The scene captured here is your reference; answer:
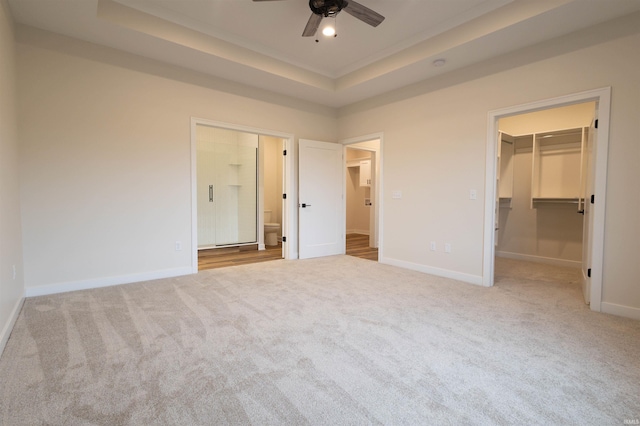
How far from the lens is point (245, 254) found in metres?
5.85

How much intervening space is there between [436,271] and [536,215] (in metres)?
2.40

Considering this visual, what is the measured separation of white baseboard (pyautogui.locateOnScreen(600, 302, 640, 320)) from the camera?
2.68 metres

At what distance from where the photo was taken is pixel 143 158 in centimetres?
370

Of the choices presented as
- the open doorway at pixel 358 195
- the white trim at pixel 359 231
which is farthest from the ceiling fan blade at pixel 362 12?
the white trim at pixel 359 231

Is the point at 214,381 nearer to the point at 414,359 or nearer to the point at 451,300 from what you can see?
the point at 414,359

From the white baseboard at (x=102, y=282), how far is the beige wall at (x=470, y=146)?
3.15 meters

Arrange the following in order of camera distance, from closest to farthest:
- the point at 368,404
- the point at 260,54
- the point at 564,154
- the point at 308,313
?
the point at 368,404 → the point at 308,313 → the point at 260,54 → the point at 564,154

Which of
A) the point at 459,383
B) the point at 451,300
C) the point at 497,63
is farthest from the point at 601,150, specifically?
the point at 459,383

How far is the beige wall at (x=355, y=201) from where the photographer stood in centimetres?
899

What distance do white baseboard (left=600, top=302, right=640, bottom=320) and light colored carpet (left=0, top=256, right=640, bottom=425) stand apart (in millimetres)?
125

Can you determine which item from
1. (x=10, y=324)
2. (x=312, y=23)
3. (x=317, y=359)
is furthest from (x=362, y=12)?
(x=10, y=324)

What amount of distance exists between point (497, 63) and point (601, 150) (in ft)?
4.84

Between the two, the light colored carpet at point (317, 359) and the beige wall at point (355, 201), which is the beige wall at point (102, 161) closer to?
the light colored carpet at point (317, 359)

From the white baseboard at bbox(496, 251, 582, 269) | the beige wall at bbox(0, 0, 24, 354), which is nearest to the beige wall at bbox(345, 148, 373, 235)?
the white baseboard at bbox(496, 251, 582, 269)
